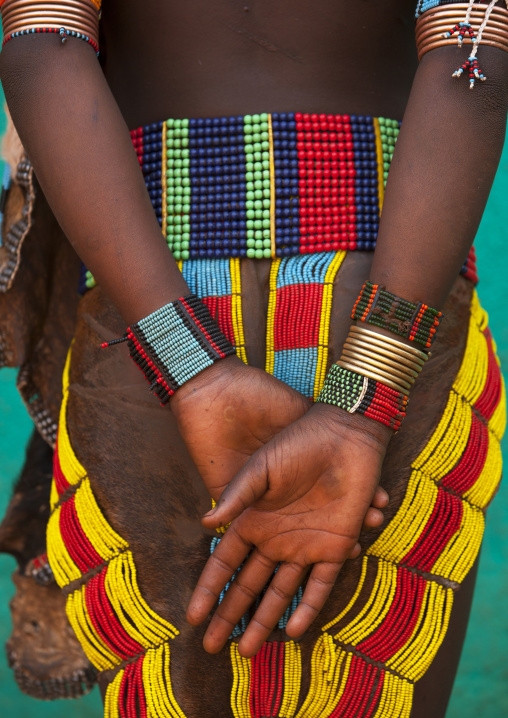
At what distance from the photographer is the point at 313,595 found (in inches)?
44.4

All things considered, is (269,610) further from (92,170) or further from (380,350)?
(92,170)

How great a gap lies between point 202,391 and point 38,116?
1.53 ft

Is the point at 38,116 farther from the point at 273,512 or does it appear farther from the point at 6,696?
the point at 6,696

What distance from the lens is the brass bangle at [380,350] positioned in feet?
3.84

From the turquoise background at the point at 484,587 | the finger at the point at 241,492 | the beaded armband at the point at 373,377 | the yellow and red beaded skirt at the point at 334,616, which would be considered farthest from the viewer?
the turquoise background at the point at 484,587

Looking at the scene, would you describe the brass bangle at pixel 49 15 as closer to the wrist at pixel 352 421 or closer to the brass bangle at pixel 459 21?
the brass bangle at pixel 459 21

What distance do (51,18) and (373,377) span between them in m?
0.69

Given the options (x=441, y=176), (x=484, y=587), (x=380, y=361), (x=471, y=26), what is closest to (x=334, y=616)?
(x=380, y=361)

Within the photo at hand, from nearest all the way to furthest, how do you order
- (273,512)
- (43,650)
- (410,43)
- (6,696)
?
(273,512)
(410,43)
(43,650)
(6,696)

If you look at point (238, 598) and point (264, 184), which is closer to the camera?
point (238, 598)

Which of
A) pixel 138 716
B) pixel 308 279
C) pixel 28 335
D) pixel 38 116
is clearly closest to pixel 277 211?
pixel 308 279

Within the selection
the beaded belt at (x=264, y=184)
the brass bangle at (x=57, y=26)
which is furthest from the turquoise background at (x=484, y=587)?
the brass bangle at (x=57, y=26)

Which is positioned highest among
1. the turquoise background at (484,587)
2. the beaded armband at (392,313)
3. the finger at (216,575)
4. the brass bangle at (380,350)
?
the beaded armband at (392,313)

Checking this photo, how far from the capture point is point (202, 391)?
3.79 feet
